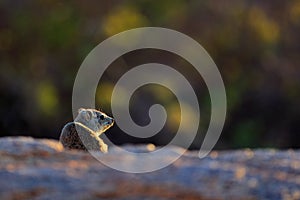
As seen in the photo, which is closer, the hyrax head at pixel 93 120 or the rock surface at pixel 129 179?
the rock surface at pixel 129 179

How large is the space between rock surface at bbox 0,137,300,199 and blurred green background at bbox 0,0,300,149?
446cm

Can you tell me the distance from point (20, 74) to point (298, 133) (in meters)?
2.85

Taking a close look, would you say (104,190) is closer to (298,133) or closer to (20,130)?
(20,130)

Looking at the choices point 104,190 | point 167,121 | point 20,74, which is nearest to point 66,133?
point 104,190

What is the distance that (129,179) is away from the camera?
2.00 meters

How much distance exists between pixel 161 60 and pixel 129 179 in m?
5.77

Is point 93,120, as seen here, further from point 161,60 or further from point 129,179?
point 161,60

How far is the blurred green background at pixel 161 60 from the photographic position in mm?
7102

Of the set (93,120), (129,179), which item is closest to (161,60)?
(93,120)

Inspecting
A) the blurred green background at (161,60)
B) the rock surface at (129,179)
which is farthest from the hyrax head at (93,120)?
the blurred green background at (161,60)

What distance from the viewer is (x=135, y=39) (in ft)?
23.8

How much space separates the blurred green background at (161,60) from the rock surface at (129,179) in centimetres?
446

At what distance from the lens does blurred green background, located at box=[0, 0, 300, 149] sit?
710cm

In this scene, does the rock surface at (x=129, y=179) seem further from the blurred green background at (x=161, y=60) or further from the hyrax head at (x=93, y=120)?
the blurred green background at (x=161, y=60)
